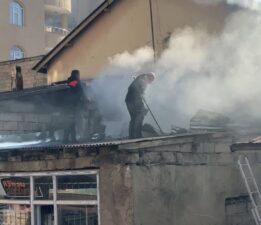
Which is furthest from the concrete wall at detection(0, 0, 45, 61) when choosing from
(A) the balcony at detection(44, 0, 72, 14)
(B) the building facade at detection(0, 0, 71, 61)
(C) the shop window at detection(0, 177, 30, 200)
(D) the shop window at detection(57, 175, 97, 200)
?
(D) the shop window at detection(57, 175, 97, 200)

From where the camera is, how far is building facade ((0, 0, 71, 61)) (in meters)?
31.8

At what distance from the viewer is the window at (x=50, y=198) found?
28.6ft

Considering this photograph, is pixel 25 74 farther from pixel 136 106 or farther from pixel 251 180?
pixel 251 180

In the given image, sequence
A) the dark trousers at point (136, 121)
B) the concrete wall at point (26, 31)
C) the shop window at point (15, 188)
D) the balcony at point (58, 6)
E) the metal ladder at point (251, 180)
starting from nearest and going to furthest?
the metal ladder at point (251, 180), the shop window at point (15, 188), the dark trousers at point (136, 121), the concrete wall at point (26, 31), the balcony at point (58, 6)

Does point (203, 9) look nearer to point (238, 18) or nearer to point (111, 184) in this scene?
point (238, 18)

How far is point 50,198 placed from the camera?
920 cm

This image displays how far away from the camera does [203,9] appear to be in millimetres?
15328

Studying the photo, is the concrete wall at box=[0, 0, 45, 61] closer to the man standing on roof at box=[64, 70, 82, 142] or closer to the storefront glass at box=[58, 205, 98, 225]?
the man standing on roof at box=[64, 70, 82, 142]

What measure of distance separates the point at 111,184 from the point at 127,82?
24.7 feet

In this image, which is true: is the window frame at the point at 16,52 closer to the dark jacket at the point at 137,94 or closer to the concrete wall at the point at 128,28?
the concrete wall at the point at 128,28

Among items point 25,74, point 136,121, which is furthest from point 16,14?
point 136,121

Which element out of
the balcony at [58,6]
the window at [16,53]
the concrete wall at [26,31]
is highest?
the balcony at [58,6]

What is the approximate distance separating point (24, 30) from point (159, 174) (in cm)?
2641

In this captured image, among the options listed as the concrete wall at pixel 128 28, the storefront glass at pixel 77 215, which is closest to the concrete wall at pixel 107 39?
the concrete wall at pixel 128 28
